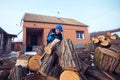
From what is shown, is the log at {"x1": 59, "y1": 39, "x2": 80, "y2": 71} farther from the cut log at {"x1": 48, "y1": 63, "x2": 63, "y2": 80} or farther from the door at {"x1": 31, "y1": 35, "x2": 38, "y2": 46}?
the door at {"x1": 31, "y1": 35, "x2": 38, "y2": 46}

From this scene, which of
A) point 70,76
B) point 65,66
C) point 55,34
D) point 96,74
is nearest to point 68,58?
point 65,66

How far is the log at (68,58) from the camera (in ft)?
10.4

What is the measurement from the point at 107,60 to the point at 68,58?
1931mm

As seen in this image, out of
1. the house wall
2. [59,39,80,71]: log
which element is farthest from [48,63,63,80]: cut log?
the house wall

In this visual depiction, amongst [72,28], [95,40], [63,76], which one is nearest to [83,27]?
[72,28]

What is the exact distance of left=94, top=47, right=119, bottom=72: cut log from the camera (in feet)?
14.8

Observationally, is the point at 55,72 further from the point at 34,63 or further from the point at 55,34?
the point at 55,34

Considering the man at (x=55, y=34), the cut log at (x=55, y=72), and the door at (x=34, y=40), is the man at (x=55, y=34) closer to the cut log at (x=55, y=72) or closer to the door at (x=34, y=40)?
the cut log at (x=55, y=72)

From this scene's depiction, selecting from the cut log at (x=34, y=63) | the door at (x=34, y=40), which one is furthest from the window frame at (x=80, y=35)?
the cut log at (x=34, y=63)

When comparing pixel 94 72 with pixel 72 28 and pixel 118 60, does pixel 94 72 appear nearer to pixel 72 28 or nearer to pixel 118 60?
pixel 118 60

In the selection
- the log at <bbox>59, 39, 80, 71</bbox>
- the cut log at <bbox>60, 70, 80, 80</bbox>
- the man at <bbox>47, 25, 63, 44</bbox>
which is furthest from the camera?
the man at <bbox>47, 25, 63, 44</bbox>

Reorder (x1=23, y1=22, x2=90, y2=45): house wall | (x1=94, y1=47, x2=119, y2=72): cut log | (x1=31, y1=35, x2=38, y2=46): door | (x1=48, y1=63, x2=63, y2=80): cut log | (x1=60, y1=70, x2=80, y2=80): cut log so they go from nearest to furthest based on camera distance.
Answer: (x1=60, y1=70, x2=80, y2=80): cut log < (x1=48, y1=63, x2=63, y2=80): cut log < (x1=94, y1=47, x2=119, y2=72): cut log < (x1=23, y1=22, x2=90, y2=45): house wall < (x1=31, y1=35, x2=38, y2=46): door

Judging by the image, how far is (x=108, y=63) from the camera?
4.57 meters

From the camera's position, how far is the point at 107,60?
461 cm
